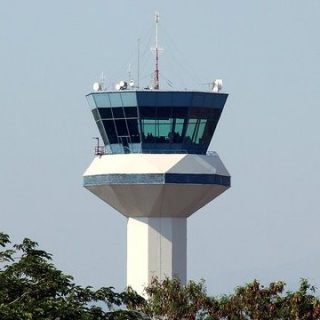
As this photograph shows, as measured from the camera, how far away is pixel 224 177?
138 meters

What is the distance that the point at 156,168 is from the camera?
135 meters

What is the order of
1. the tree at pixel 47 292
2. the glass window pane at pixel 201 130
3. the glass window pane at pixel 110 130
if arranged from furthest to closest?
the glass window pane at pixel 201 130 < the glass window pane at pixel 110 130 < the tree at pixel 47 292

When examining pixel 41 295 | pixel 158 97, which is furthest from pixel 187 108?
pixel 41 295

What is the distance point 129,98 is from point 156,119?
2425 mm

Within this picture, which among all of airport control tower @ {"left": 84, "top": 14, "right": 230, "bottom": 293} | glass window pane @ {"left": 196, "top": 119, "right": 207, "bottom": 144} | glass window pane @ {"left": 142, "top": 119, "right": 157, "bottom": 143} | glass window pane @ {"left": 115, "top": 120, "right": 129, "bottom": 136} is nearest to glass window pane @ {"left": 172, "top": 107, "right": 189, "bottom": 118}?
airport control tower @ {"left": 84, "top": 14, "right": 230, "bottom": 293}

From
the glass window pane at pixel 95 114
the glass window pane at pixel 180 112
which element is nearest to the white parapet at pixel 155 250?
the glass window pane at pixel 95 114

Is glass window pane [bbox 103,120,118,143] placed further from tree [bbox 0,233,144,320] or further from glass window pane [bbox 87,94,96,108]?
tree [bbox 0,233,144,320]

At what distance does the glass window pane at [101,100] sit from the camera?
136500 mm

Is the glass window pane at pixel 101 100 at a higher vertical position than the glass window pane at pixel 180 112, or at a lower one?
higher

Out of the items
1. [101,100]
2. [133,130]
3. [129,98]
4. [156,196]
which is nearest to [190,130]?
[133,130]

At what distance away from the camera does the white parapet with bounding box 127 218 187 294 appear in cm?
13862

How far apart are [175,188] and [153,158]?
9.05ft

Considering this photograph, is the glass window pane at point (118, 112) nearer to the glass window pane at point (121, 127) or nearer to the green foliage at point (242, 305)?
the glass window pane at point (121, 127)

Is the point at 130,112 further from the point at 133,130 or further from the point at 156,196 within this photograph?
the point at 156,196
